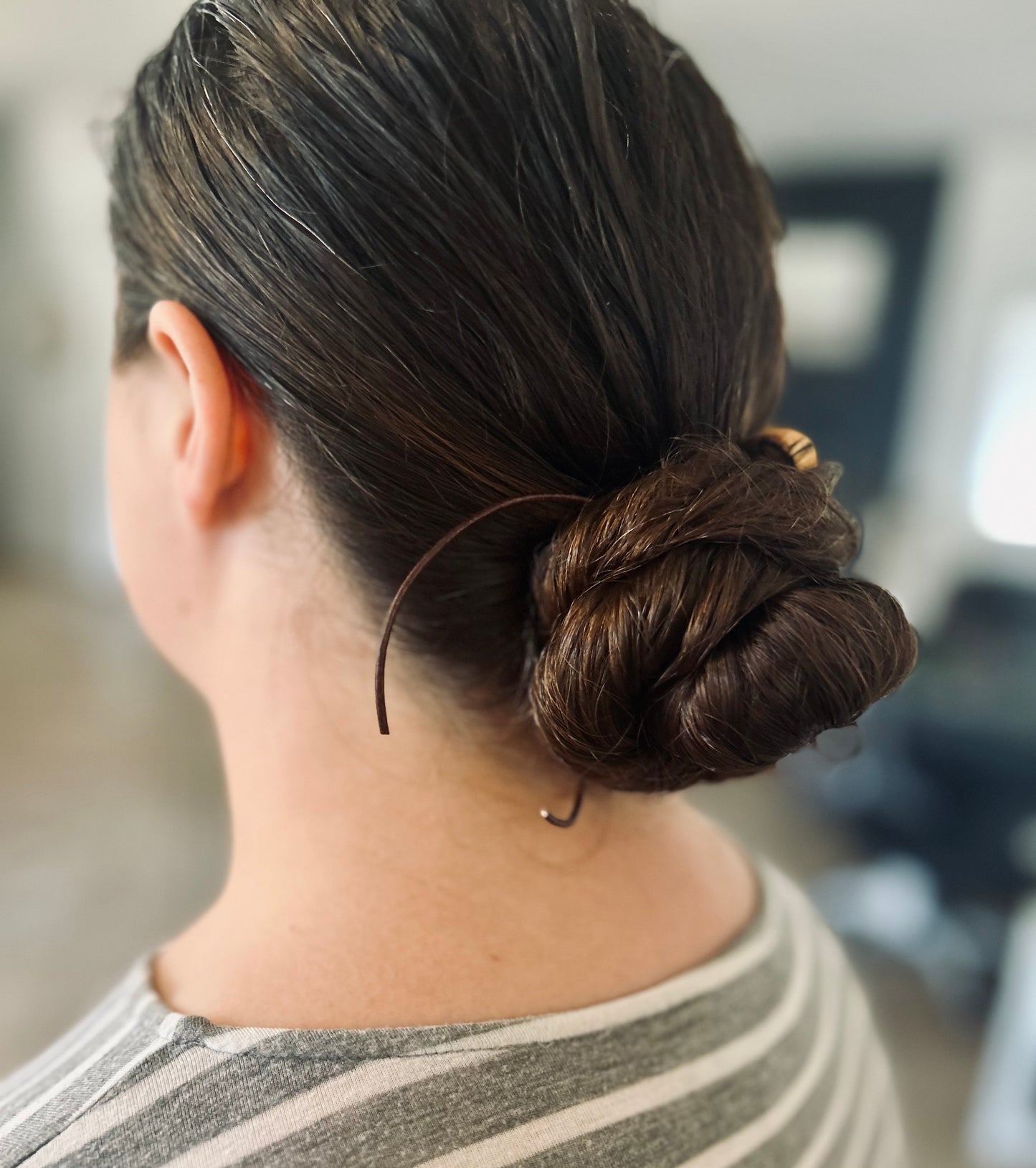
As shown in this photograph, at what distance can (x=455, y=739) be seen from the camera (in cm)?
50

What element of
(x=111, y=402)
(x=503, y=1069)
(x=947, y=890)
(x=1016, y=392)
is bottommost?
(x=947, y=890)

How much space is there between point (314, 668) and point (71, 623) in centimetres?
330

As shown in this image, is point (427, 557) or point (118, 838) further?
point (118, 838)

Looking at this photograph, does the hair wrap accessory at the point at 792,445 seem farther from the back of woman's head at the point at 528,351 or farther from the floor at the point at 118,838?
the floor at the point at 118,838

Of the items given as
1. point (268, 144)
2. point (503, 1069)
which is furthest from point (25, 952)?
point (268, 144)

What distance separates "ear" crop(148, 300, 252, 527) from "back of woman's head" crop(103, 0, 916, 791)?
0.01 metres

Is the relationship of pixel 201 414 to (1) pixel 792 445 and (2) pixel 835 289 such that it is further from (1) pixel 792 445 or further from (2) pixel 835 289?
(2) pixel 835 289

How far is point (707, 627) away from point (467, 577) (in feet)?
0.44

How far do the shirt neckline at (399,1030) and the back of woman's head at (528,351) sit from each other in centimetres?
12

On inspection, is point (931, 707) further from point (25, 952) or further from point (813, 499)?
point (25, 952)

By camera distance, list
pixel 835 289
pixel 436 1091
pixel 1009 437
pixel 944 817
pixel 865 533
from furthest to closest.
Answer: pixel 835 289, pixel 1009 437, pixel 944 817, pixel 865 533, pixel 436 1091

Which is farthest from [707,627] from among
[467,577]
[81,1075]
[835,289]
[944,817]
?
[835,289]

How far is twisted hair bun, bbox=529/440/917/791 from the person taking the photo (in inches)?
15.9

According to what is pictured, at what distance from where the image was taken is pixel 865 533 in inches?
55.7
